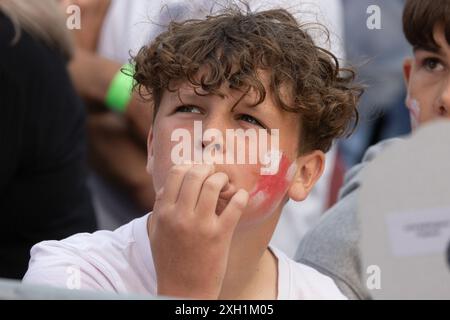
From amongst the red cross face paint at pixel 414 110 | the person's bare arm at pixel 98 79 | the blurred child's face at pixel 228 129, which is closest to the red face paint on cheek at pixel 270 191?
the blurred child's face at pixel 228 129

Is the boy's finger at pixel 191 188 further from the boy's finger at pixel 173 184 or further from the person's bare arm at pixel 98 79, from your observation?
the person's bare arm at pixel 98 79

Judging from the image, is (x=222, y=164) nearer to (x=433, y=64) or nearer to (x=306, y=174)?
(x=306, y=174)

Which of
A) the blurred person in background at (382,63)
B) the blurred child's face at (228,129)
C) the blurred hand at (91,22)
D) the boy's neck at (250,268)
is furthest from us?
the blurred person in background at (382,63)

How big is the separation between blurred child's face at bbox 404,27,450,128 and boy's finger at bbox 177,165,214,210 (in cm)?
68

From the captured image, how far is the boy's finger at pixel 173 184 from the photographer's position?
5.50 ft

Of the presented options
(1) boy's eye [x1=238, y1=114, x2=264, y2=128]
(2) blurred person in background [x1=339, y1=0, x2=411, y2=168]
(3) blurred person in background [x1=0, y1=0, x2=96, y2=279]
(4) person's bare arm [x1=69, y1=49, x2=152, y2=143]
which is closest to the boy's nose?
(1) boy's eye [x1=238, y1=114, x2=264, y2=128]

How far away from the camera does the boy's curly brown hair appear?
1871mm

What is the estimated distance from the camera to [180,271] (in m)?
1.66

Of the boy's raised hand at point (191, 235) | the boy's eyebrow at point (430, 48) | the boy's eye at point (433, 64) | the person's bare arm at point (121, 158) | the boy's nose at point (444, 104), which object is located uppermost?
the boy's eyebrow at point (430, 48)

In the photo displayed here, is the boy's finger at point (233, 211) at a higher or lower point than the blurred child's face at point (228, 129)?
lower

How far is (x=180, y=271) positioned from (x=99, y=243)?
0.97ft

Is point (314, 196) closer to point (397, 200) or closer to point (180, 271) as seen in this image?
point (180, 271)

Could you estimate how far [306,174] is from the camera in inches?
80.9

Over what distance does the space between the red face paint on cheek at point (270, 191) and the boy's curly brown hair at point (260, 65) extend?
0.09 meters
